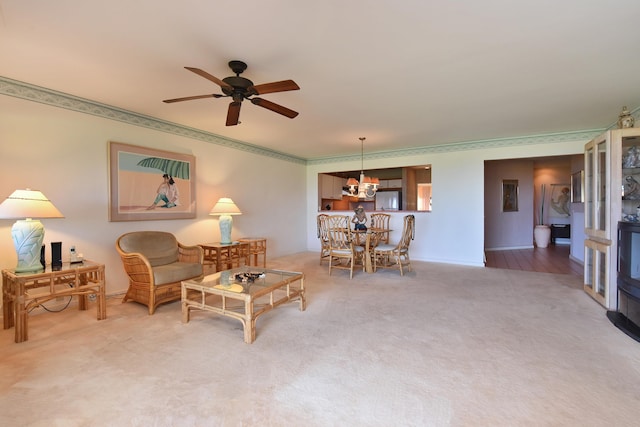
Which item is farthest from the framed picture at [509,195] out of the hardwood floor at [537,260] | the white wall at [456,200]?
the white wall at [456,200]

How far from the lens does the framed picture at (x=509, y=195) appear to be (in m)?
7.55

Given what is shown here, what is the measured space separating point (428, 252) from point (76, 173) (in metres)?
5.74

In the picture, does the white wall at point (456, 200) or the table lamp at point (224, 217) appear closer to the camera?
the table lamp at point (224, 217)

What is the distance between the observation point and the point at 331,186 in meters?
7.96

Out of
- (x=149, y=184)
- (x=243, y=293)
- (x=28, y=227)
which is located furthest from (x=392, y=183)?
(x=28, y=227)

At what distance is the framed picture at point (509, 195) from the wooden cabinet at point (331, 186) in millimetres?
4232

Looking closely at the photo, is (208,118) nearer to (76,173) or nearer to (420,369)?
(76,173)

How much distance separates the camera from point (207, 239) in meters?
4.73

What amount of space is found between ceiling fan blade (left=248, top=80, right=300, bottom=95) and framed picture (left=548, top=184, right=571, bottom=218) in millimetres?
9436

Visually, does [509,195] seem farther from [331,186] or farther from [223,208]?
[223,208]

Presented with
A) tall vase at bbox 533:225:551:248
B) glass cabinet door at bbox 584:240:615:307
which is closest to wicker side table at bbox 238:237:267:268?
glass cabinet door at bbox 584:240:615:307

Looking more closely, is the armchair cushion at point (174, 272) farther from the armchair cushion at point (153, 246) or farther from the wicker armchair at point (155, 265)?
the armchair cushion at point (153, 246)

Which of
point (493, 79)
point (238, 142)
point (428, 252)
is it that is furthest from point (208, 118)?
point (428, 252)

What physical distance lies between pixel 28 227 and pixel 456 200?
605 cm
